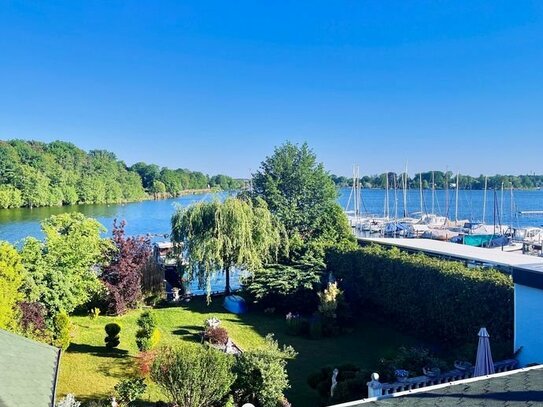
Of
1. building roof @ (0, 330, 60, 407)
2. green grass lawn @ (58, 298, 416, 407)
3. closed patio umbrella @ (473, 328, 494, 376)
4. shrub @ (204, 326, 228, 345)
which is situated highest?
building roof @ (0, 330, 60, 407)

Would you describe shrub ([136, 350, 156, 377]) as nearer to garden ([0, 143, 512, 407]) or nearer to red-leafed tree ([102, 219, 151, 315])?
garden ([0, 143, 512, 407])

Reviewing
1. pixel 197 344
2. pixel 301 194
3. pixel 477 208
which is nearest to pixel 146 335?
pixel 197 344

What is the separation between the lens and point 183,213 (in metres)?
20.9

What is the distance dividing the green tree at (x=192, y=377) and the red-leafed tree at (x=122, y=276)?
8.91m

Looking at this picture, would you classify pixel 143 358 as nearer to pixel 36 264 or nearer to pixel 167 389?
pixel 167 389

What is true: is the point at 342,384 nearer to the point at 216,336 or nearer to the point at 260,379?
the point at 260,379

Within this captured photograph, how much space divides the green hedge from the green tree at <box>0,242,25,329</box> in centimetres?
1176

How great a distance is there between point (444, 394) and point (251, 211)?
1625 cm

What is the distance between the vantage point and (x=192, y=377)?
30.8 ft

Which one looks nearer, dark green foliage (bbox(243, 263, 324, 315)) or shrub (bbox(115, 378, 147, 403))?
shrub (bbox(115, 378, 147, 403))

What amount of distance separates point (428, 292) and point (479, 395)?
9425 millimetres

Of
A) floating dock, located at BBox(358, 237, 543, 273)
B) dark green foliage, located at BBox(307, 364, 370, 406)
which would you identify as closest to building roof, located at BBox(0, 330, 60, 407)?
dark green foliage, located at BBox(307, 364, 370, 406)

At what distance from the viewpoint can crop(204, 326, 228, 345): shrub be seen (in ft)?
48.8

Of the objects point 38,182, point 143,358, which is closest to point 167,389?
point 143,358
